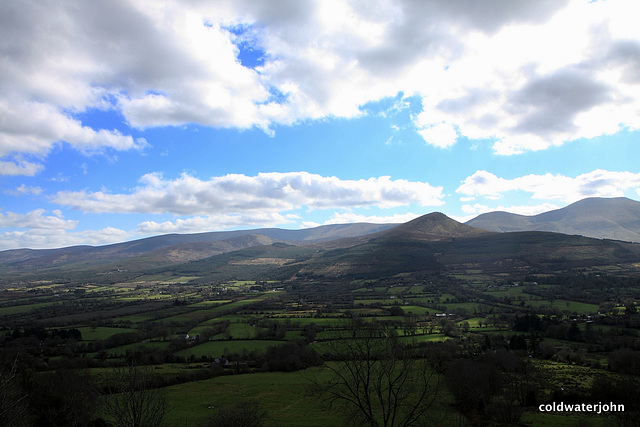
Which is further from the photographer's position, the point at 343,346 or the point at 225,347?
the point at 225,347

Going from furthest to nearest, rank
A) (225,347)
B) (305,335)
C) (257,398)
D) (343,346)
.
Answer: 1. (305,335)
2. (225,347)
3. (257,398)
4. (343,346)

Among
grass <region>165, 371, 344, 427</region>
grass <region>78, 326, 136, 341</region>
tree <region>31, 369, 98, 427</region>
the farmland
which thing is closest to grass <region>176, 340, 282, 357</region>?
the farmland

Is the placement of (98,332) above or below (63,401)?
below

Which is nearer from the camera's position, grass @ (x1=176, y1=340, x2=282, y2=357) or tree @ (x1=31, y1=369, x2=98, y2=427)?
tree @ (x1=31, y1=369, x2=98, y2=427)

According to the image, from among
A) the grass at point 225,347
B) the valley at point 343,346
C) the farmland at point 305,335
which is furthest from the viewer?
the grass at point 225,347

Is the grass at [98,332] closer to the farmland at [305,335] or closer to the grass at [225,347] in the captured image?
the farmland at [305,335]

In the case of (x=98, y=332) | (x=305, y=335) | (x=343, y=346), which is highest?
(x=343, y=346)

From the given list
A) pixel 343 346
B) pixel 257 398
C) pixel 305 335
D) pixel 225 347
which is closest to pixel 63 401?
pixel 257 398

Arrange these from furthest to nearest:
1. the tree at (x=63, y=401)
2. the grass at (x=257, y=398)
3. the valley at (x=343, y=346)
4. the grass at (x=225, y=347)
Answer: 1. the grass at (x=225, y=347)
2. the grass at (x=257, y=398)
3. the valley at (x=343, y=346)
4. the tree at (x=63, y=401)

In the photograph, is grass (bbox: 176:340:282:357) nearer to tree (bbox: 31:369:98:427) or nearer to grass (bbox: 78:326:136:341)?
grass (bbox: 78:326:136:341)

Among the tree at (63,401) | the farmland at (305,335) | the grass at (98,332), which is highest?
the tree at (63,401)

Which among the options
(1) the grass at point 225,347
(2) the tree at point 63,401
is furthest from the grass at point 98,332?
(2) the tree at point 63,401

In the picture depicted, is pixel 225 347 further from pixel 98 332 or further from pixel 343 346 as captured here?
pixel 343 346

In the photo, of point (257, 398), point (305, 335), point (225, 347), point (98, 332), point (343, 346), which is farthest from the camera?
point (98, 332)
